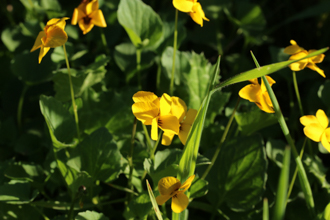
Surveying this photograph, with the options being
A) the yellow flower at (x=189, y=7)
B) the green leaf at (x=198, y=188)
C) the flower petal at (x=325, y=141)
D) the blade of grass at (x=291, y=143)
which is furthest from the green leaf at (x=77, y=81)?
the flower petal at (x=325, y=141)

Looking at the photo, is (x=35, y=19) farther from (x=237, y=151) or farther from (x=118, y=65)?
(x=237, y=151)

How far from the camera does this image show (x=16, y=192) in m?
1.01

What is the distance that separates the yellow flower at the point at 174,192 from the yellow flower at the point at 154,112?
0.10m

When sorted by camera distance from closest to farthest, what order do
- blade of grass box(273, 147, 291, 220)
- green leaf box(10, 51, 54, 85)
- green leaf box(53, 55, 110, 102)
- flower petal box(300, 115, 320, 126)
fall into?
blade of grass box(273, 147, 291, 220) < flower petal box(300, 115, 320, 126) < green leaf box(53, 55, 110, 102) < green leaf box(10, 51, 54, 85)

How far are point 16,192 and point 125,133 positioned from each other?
14.8 inches

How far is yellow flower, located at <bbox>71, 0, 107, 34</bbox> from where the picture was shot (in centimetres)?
99

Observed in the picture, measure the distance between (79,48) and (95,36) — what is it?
9 centimetres

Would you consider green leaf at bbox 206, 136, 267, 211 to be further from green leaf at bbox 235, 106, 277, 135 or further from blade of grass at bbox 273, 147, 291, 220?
blade of grass at bbox 273, 147, 291, 220

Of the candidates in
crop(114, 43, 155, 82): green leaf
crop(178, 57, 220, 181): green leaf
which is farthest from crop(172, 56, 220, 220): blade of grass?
crop(114, 43, 155, 82): green leaf

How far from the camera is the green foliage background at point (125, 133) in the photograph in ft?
3.37

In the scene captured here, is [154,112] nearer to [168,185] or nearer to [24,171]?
[168,185]

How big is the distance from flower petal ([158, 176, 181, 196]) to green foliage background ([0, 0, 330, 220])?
8 cm

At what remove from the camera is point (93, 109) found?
4.06 ft

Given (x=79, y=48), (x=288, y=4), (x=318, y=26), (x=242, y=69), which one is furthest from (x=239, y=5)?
(x=79, y=48)
